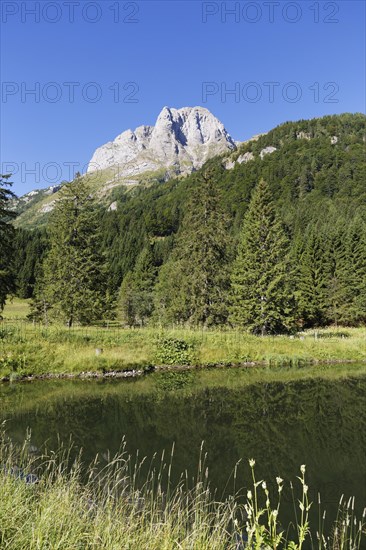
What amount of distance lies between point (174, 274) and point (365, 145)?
552 feet

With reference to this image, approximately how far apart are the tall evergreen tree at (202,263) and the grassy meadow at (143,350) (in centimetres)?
690

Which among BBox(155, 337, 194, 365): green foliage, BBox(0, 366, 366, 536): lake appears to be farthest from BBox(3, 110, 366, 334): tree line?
BBox(0, 366, 366, 536): lake

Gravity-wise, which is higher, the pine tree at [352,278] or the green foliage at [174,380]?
the pine tree at [352,278]

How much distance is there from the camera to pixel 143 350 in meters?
28.1

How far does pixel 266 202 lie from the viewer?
142 feet

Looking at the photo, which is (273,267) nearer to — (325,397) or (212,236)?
(212,236)

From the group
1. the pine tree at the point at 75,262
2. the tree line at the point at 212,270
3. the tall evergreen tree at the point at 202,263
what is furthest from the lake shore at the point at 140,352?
the tall evergreen tree at the point at 202,263

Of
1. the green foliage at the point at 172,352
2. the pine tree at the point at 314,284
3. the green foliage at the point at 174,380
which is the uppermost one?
the pine tree at the point at 314,284

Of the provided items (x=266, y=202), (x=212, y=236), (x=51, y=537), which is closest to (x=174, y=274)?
(x=212, y=236)

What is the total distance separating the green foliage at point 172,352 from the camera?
28266 millimetres

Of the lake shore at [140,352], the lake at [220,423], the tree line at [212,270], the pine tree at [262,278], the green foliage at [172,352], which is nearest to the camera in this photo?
the lake at [220,423]

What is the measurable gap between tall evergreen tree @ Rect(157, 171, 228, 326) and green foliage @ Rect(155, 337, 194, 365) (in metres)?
8.86

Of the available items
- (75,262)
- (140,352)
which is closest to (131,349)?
(140,352)

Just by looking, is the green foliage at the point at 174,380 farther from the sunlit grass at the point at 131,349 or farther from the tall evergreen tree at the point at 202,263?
the tall evergreen tree at the point at 202,263
